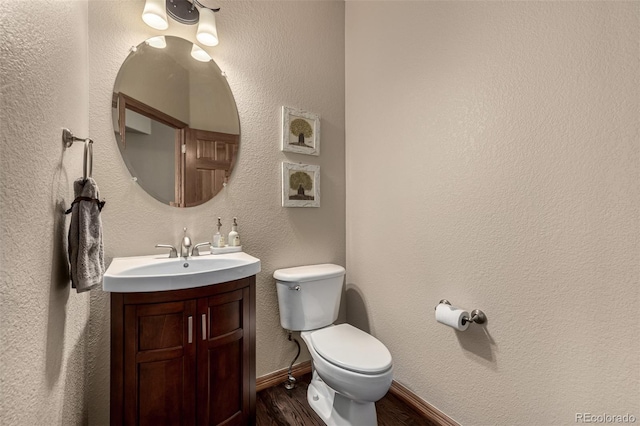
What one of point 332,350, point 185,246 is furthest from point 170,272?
point 332,350

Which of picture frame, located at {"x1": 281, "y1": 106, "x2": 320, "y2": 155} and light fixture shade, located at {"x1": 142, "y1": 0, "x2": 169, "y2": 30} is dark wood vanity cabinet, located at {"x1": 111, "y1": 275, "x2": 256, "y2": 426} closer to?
picture frame, located at {"x1": 281, "y1": 106, "x2": 320, "y2": 155}

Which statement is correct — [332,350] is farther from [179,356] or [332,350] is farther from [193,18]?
[193,18]

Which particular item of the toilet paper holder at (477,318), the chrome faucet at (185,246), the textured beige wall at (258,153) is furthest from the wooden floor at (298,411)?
the chrome faucet at (185,246)

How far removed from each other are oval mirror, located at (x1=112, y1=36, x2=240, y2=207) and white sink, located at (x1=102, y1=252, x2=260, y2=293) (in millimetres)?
361

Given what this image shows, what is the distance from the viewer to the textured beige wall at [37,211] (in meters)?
0.54

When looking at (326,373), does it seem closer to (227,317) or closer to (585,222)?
(227,317)

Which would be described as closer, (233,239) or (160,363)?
(160,363)

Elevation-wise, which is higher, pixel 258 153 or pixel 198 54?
pixel 198 54

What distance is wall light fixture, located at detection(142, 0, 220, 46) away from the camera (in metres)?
1.43

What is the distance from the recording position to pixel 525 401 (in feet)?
3.62

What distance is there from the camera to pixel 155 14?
1376 mm

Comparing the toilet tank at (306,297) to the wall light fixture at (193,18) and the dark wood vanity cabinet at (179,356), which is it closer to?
the dark wood vanity cabinet at (179,356)

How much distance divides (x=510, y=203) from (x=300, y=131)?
1.32 meters

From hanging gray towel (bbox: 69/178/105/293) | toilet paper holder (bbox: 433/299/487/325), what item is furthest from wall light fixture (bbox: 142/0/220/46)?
toilet paper holder (bbox: 433/299/487/325)
